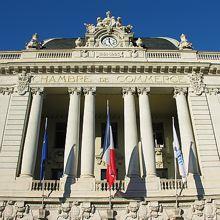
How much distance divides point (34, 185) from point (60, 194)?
2.02 m

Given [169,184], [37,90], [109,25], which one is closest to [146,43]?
[109,25]

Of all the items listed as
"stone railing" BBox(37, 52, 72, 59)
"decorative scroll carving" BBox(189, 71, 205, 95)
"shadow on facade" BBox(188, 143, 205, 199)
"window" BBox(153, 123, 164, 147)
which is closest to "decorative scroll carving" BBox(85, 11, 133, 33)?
"stone railing" BBox(37, 52, 72, 59)

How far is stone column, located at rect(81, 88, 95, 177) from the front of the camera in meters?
23.5

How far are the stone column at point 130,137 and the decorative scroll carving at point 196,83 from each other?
4885 mm

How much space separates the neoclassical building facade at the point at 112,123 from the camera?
850 inches

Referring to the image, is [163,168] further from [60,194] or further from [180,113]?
[60,194]

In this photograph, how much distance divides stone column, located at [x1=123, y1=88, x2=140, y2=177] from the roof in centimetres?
847

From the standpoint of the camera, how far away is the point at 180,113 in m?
26.4

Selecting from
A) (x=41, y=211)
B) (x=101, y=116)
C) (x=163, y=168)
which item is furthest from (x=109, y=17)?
(x=41, y=211)

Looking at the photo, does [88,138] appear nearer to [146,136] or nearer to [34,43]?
[146,136]

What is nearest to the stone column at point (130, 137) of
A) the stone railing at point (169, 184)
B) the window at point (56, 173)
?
the stone railing at point (169, 184)

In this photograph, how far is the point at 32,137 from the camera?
24.6 m

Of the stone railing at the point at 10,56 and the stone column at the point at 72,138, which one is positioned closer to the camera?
the stone column at the point at 72,138

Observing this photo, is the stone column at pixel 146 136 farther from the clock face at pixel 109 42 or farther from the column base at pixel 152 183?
the clock face at pixel 109 42
